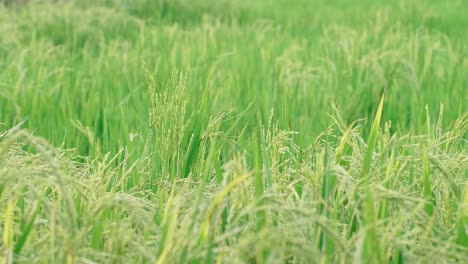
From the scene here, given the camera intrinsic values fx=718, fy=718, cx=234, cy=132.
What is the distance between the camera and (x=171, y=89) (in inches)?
70.3

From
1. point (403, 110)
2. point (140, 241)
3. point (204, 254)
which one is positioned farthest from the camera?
point (403, 110)

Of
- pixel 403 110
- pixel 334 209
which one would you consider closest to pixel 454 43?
pixel 403 110

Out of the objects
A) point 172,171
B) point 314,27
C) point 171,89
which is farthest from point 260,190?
point 314,27

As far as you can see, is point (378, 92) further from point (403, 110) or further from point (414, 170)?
point (414, 170)

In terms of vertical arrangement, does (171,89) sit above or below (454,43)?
above

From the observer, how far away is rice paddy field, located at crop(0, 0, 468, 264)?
1.12m

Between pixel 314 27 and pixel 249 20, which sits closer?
pixel 314 27

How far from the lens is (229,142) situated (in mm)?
1590

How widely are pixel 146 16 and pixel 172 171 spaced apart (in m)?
3.93

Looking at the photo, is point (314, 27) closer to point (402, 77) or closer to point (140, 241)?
point (402, 77)

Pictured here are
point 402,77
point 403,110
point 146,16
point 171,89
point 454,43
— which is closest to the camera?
point 171,89

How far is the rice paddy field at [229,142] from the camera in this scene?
3.66 feet

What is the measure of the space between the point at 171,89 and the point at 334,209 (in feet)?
2.26

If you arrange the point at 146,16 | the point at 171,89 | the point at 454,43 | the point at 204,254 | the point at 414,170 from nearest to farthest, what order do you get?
the point at 204,254, the point at 414,170, the point at 171,89, the point at 454,43, the point at 146,16
